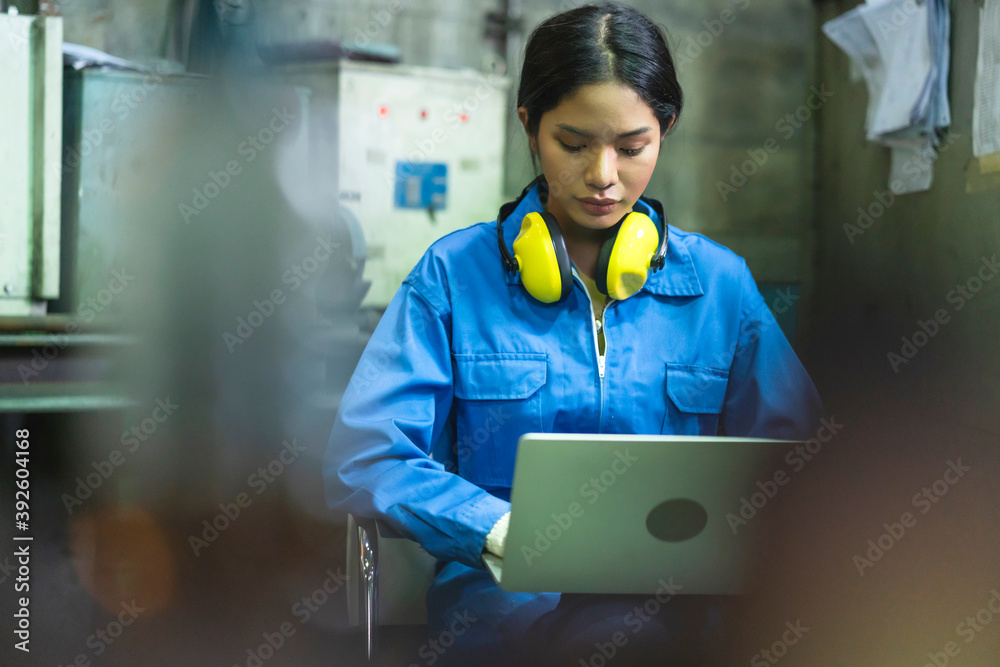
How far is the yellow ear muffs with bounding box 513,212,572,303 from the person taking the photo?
1.08m

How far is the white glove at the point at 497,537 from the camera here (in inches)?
33.5

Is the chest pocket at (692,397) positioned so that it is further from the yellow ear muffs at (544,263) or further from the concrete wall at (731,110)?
the concrete wall at (731,110)

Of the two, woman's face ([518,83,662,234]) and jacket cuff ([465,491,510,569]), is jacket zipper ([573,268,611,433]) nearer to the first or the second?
woman's face ([518,83,662,234])

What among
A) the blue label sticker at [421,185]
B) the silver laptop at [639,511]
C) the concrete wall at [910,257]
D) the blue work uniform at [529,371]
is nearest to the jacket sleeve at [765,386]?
the blue work uniform at [529,371]

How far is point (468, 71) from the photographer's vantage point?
2.89m

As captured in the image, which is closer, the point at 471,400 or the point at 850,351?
the point at 471,400

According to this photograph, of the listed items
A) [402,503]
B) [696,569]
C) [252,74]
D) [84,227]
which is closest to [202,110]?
[252,74]

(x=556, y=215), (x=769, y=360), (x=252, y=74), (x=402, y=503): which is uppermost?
(x=252, y=74)

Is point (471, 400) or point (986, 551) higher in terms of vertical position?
point (471, 400)

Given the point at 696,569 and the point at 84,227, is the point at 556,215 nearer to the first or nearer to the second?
the point at 696,569

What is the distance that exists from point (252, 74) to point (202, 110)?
30cm

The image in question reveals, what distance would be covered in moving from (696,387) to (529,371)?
25 centimetres

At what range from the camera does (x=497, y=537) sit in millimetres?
855

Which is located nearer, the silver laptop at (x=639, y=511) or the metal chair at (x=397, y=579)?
the silver laptop at (x=639, y=511)
